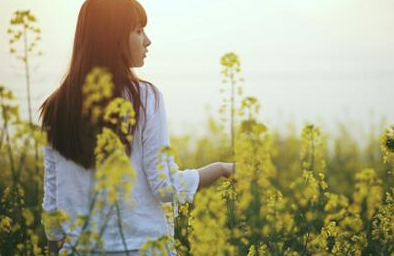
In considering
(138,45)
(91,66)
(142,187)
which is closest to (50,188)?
(142,187)

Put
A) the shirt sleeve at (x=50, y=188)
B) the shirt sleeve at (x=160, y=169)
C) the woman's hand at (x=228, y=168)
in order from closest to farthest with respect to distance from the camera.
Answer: the shirt sleeve at (x=160, y=169), the woman's hand at (x=228, y=168), the shirt sleeve at (x=50, y=188)

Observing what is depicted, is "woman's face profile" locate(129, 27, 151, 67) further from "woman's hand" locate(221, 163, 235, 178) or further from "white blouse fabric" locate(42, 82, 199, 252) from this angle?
"woman's hand" locate(221, 163, 235, 178)

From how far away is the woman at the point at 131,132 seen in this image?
10.3ft

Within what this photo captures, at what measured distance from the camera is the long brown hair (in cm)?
317

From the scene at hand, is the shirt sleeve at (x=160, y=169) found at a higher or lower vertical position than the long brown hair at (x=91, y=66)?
lower

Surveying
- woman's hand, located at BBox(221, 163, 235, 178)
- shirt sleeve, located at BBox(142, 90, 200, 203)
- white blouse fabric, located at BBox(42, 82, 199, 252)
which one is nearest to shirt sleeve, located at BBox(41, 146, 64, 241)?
white blouse fabric, located at BBox(42, 82, 199, 252)

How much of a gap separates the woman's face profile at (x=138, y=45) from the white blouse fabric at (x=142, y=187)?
0.52 ft

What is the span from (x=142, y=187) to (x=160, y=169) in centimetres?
18

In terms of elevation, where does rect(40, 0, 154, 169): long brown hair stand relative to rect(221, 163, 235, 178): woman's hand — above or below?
above

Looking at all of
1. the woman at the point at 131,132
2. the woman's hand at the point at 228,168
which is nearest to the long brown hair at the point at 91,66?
the woman at the point at 131,132

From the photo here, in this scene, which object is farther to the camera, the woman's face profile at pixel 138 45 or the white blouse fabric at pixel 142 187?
the woman's face profile at pixel 138 45

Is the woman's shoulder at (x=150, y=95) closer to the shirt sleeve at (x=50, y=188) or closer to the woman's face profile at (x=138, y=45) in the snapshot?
the woman's face profile at (x=138, y=45)

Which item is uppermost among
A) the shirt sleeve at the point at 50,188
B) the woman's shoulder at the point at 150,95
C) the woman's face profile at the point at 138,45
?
the woman's face profile at the point at 138,45

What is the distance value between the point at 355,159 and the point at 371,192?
6625mm
